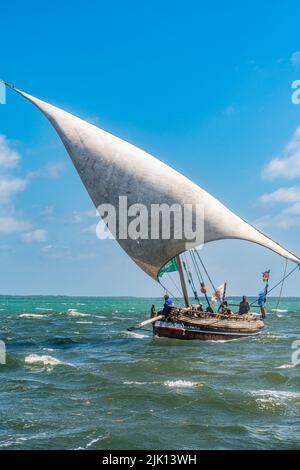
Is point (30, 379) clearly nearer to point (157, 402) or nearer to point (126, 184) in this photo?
point (157, 402)

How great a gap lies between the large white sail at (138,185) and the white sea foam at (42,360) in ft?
23.5

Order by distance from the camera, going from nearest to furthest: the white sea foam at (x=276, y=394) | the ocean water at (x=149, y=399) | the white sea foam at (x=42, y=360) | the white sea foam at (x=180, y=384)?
the ocean water at (x=149, y=399) < the white sea foam at (x=276, y=394) < the white sea foam at (x=180, y=384) < the white sea foam at (x=42, y=360)

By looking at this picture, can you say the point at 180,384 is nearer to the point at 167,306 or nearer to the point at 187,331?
the point at 187,331

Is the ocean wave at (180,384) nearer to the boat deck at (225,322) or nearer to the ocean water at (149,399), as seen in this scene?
the ocean water at (149,399)

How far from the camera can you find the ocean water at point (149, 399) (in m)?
10.4

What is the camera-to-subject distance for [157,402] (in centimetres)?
1349

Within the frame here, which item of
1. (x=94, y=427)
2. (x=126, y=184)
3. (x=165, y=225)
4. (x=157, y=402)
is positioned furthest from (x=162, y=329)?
(x=94, y=427)

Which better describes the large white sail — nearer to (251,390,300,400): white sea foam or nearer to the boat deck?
the boat deck

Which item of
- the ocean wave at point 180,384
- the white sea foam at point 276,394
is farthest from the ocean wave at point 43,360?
the white sea foam at point 276,394

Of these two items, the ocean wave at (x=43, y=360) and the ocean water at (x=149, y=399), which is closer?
the ocean water at (x=149, y=399)

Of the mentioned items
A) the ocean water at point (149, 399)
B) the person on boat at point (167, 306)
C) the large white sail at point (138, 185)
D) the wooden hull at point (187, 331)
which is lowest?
the ocean water at point (149, 399)
